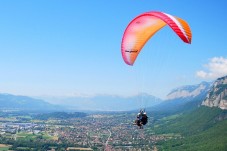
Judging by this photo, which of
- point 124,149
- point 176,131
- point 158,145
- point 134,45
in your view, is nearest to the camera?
point 134,45

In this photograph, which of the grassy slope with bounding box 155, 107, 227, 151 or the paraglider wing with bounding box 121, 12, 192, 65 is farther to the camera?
the grassy slope with bounding box 155, 107, 227, 151

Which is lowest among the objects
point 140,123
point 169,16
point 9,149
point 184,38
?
point 9,149

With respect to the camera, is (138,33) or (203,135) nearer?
(138,33)

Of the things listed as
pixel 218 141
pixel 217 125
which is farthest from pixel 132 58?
pixel 217 125

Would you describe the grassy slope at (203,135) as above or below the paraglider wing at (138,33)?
below

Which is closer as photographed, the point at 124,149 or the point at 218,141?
the point at 218,141

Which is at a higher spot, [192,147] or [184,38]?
[184,38]

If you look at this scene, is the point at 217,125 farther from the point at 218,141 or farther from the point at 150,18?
the point at 150,18

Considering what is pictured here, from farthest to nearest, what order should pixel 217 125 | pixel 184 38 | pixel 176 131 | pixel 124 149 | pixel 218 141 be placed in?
pixel 176 131 < pixel 217 125 < pixel 124 149 < pixel 218 141 < pixel 184 38

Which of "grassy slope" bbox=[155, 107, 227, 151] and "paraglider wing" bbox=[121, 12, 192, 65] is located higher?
"paraglider wing" bbox=[121, 12, 192, 65]

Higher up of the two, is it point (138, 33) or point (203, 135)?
point (138, 33)

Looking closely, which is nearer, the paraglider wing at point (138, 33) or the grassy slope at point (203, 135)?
the paraglider wing at point (138, 33)

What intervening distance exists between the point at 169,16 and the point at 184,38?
236 centimetres

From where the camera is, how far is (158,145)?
134250 millimetres
